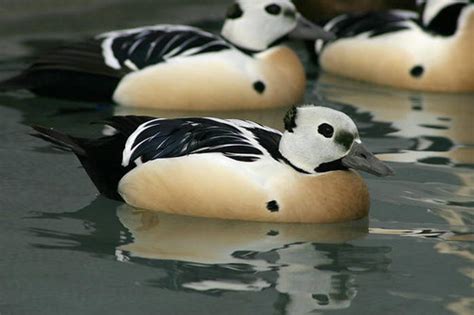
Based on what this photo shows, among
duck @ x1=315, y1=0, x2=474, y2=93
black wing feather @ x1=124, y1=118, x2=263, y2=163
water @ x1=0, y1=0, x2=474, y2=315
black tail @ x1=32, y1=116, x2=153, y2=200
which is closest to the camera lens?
water @ x1=0, y1=0, x2=474, y2=315

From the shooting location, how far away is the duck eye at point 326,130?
7656 millimetres

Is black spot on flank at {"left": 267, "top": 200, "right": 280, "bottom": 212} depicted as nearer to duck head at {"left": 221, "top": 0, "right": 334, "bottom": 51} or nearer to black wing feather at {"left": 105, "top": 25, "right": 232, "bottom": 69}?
black wing feather at {"left": 105, "top": 25, "right": 232, "bottom": 69}

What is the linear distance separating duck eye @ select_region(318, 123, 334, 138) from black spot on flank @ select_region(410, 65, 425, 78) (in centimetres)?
451

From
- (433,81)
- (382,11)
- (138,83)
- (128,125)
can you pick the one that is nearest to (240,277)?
(128,125)

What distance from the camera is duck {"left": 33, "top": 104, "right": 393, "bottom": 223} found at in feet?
25.1

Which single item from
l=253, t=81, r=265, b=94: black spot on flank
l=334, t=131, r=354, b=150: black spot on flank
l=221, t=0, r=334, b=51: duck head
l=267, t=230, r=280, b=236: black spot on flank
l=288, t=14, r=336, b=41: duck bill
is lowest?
l=253, t=81, r=265, b=94: black spot on flank

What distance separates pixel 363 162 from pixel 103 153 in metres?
1.50

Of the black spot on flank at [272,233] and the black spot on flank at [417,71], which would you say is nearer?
the black spot on flank at [272,233]

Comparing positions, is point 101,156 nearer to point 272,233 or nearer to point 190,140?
point 190,140

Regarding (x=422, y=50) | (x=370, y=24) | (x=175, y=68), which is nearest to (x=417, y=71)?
(x=422, y=50)

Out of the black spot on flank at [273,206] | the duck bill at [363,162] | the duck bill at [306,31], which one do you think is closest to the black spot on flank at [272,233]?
the black spot on flank at [273,206]

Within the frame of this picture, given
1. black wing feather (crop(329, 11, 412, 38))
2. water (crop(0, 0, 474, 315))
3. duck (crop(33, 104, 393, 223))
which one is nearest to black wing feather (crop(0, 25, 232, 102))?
water (crop(0, 0, 474, 315))

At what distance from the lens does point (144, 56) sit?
10656 mm

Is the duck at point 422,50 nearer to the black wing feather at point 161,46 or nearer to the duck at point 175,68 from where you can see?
the duck at point 175,68
